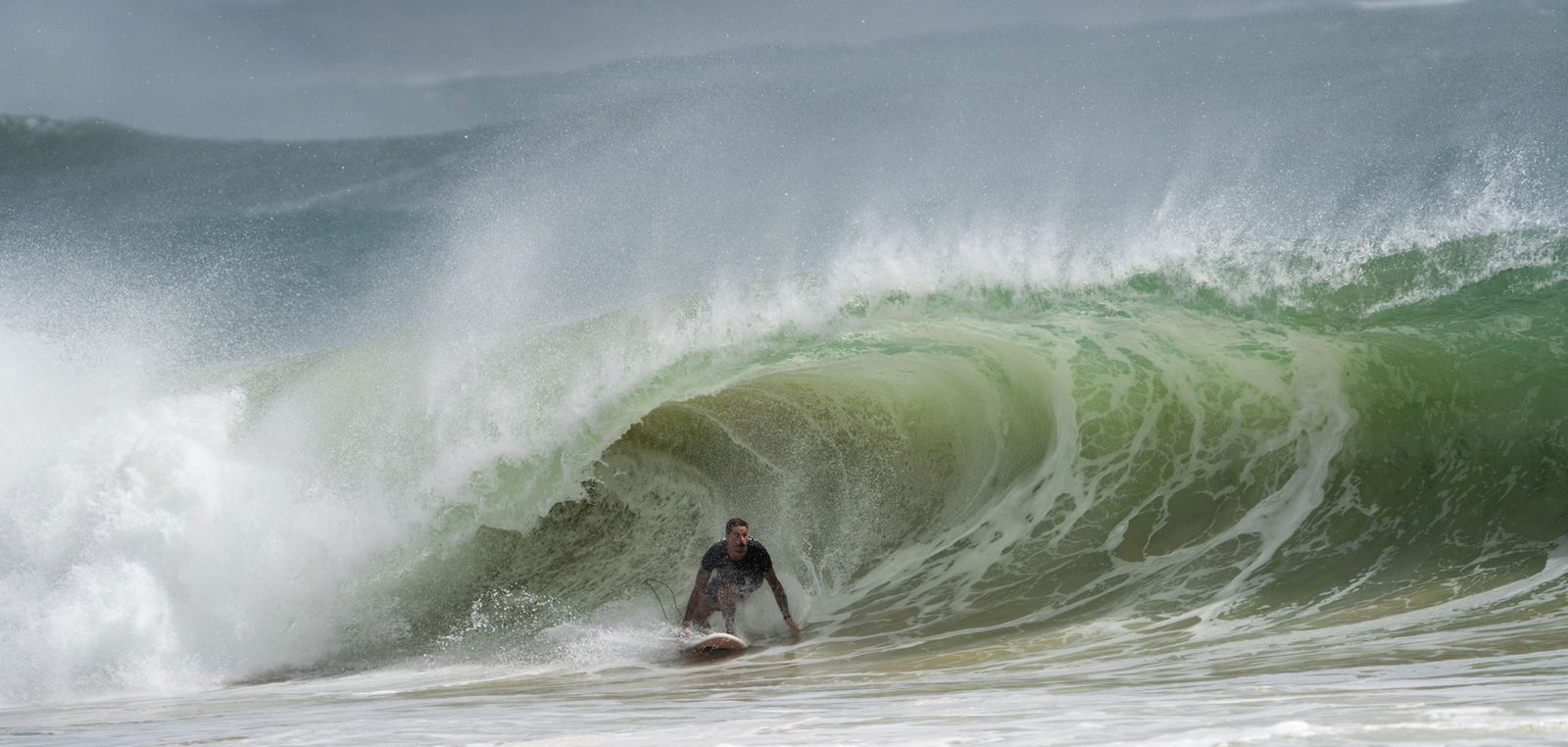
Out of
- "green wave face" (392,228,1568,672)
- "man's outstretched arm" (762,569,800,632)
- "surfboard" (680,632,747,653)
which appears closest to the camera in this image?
"surfboard" (680,632,747,653)

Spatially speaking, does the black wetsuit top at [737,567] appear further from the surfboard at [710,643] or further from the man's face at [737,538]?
the surfboard at [710,643]

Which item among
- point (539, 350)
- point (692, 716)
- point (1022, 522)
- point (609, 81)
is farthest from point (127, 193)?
point (692, 716)

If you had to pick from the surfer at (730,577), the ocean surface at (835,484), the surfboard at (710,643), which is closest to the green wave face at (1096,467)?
the ocean surface at (835,484)

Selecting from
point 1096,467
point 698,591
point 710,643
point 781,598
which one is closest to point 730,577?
point 698,591

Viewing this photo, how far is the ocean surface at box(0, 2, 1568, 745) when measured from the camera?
4859mm

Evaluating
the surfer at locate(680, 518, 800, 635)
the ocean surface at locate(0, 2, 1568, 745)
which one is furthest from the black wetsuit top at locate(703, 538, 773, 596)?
the ocean surface at locate(0, 2, 1568, 745)

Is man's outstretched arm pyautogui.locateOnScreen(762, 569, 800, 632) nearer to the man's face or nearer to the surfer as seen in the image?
the surfer

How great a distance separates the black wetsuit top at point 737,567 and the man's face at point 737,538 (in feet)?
0.14

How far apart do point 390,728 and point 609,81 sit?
39.4 meters

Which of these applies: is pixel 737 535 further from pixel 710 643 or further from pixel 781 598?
pixel 710 643

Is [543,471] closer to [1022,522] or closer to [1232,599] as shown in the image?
[1022,522]

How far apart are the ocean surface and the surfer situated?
26cm

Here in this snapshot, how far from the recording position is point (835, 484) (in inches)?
348

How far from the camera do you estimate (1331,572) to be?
644cm
